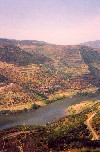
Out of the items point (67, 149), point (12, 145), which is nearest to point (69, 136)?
point (67, 149)

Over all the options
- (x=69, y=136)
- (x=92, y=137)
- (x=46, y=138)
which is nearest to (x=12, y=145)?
(x=46, y=138)

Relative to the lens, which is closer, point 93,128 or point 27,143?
point 27,143

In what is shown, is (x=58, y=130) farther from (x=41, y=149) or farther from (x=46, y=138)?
(x=41, y=149)

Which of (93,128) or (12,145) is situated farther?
(93,128)

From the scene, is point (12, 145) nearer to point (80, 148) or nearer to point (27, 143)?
point (27, 143)

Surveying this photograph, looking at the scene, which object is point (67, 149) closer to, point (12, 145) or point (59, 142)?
point (59, 142)

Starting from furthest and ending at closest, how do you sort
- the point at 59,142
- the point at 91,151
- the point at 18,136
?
the point at 18,136
the point at 59,142
the point at 91,151

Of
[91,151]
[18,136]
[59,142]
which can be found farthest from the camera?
[18,136]
